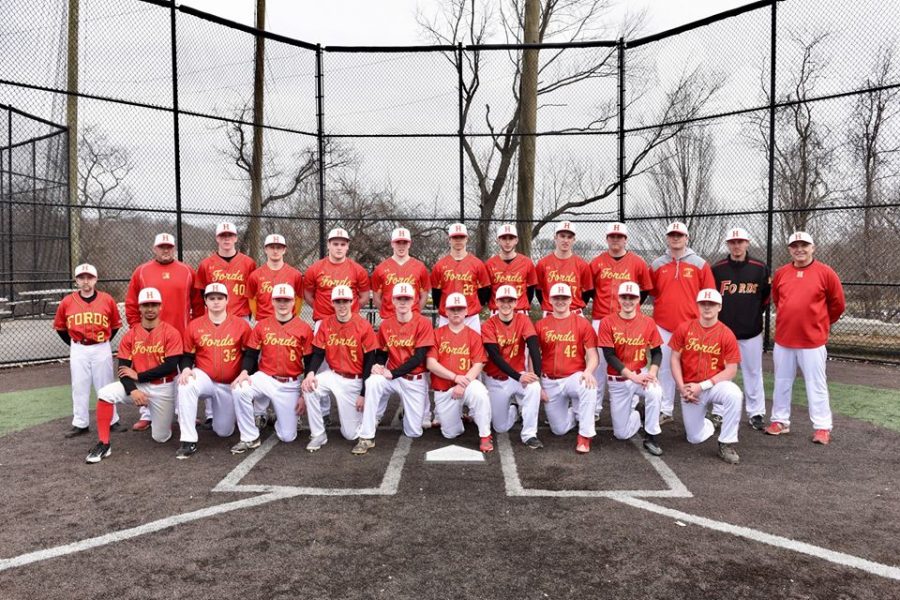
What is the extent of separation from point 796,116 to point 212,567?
1343 cm

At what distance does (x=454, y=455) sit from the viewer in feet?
16.9

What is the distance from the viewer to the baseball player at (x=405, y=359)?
18.5ft

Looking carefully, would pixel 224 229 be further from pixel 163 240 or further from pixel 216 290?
pixel 216 290

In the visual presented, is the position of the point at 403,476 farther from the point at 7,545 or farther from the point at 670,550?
the point at 7,545

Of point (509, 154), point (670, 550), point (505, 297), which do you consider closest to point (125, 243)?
point (509, 154)

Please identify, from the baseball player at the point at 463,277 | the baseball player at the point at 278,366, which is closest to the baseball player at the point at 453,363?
the baseball player at the point at 463,277

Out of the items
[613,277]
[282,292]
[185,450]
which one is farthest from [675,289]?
[185,450]

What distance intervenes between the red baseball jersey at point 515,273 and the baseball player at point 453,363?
108cm

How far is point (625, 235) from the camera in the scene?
6.55 metres

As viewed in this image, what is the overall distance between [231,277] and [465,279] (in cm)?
265

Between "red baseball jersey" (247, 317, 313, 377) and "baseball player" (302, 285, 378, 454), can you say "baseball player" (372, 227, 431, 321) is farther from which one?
"red baseball jersey" (247, 317, 313, 377)

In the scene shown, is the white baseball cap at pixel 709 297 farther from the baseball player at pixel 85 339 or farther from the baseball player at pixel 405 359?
the baseball player at pixel 85 339

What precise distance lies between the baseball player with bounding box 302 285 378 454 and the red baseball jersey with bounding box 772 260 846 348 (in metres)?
4.21

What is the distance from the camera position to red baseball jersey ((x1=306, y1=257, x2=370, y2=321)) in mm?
6531
